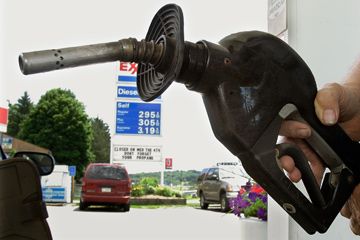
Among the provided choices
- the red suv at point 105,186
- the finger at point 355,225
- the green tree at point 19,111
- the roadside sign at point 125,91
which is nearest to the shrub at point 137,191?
the red suv at point 105,186

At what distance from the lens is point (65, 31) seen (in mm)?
3014

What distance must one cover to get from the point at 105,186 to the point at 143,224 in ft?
1.99

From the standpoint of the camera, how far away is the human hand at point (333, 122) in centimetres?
49

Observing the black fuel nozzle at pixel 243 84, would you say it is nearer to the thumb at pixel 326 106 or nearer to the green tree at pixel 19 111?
the thumb at pixel 326 106

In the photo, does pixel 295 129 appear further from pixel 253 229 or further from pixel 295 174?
pixel 253 229

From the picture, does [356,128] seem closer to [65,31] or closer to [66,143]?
[65,31]

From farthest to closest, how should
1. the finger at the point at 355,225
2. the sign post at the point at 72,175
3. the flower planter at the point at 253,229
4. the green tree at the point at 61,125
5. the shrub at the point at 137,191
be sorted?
the shrub at the point at 137,191, the sign post at the point at 72,175, the green tree at the point at 61,125, the flower planter at the point at 253,229, the finger at the point at 355,225

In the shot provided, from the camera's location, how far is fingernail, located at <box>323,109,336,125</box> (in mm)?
488

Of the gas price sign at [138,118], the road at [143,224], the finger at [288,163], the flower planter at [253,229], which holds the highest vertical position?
the gas price sign at [138,118]

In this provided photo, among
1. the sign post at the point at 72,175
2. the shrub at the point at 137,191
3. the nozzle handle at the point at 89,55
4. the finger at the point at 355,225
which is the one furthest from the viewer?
the shrub at the point at 137,191

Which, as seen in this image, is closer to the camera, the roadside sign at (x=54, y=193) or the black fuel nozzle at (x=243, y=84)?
the black fuel nozzle at (x=243, y=84)

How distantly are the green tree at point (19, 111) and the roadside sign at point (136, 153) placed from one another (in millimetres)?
677

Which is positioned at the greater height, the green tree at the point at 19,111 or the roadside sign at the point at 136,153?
the green tree at the point at 19,111

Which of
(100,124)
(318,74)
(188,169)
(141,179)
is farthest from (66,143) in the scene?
(318,74)
